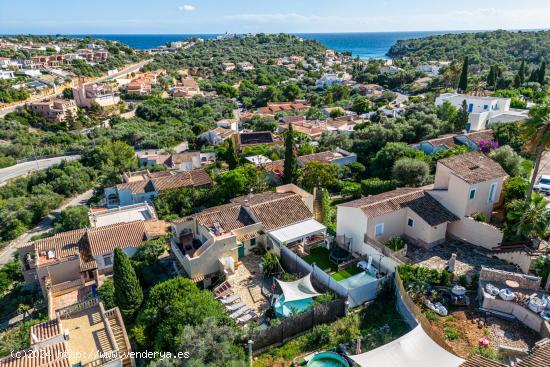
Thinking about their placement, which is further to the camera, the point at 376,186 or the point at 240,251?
the point at 376,186

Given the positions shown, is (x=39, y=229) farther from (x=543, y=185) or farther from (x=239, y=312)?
(x=543, y=185)

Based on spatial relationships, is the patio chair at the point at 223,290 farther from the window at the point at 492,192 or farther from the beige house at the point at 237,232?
the window at the point at 492,192

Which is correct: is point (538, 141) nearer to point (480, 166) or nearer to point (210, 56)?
point (480, 166)

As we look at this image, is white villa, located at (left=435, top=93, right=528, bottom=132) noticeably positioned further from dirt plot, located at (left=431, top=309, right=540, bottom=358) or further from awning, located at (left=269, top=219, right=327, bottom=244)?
dirt plot, located at (left=431, top=309, right=540, bottom=358)

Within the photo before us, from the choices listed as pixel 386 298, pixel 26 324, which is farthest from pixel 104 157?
pixel 386 298

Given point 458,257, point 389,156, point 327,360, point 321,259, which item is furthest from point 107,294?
point 389,156

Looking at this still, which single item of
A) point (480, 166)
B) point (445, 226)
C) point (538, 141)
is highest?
point (538, 141)
